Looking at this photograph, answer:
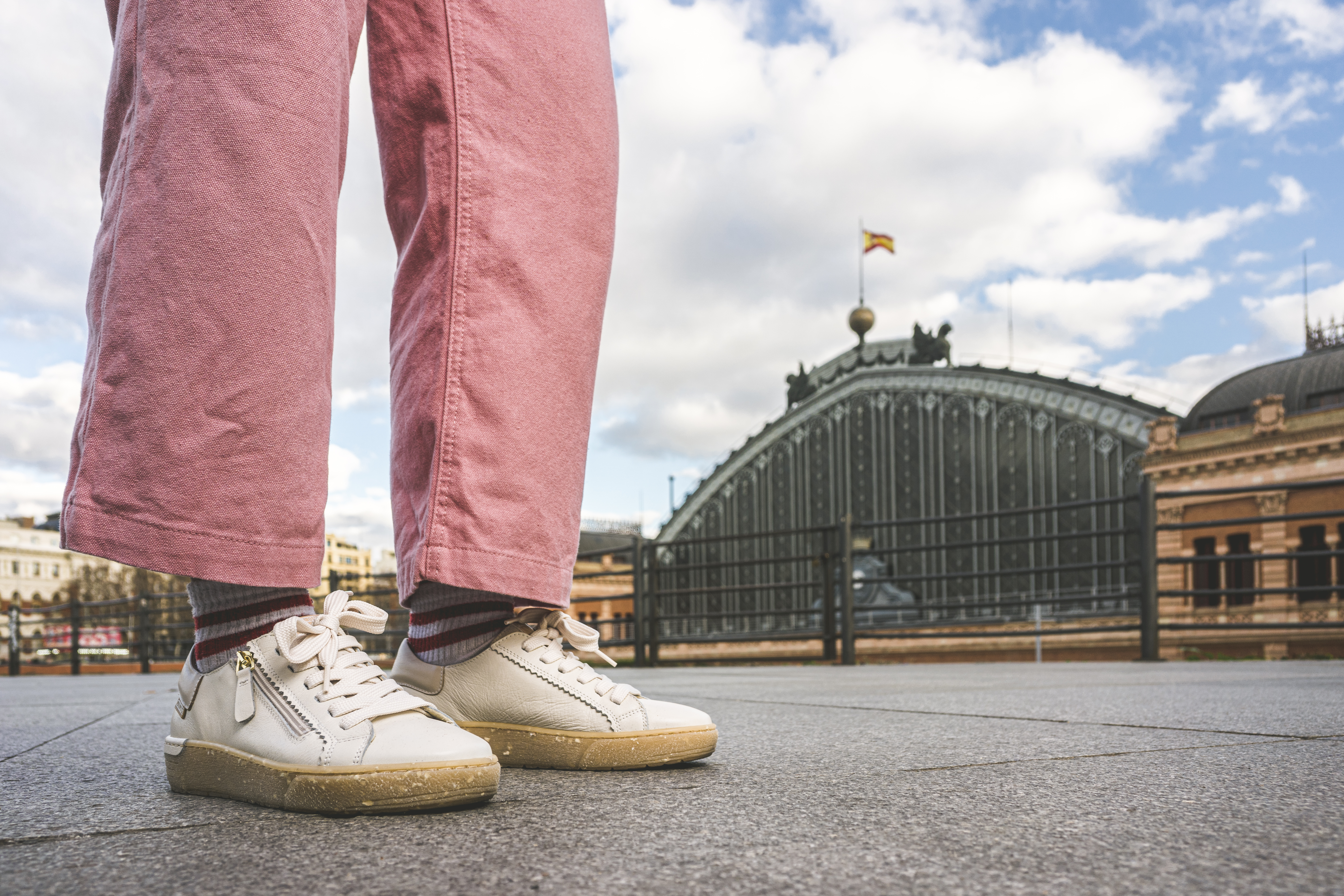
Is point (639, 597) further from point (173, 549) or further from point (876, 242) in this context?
point (876, 242)

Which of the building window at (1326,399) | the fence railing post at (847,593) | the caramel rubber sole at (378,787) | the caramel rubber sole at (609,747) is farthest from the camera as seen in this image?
the building window at (1326,399)

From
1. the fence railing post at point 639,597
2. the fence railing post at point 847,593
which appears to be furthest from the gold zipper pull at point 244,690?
the fence railing post at point 639,597

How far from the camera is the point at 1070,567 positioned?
4.59 metres

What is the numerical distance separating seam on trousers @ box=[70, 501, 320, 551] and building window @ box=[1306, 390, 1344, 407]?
24.8 meters

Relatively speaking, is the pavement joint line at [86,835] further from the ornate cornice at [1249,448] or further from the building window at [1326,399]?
the building window at [1326,399]

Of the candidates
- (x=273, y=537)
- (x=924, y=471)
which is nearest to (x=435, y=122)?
(x=273, y=537)

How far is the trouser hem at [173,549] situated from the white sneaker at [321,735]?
0.25 ft

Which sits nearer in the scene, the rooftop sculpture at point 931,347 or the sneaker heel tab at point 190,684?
the sneaker heel tab at point 190,684

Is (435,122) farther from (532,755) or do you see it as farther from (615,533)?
(615,533)

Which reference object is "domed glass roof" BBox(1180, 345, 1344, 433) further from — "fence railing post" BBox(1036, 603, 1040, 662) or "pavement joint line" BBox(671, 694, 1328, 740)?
"pavement joint line" BBox(671, 694, 1328, 740)

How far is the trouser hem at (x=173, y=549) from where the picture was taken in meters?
0.83

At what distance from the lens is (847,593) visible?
6008mm

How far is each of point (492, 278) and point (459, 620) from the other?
0.40 m

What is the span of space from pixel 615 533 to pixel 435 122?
5.68m
